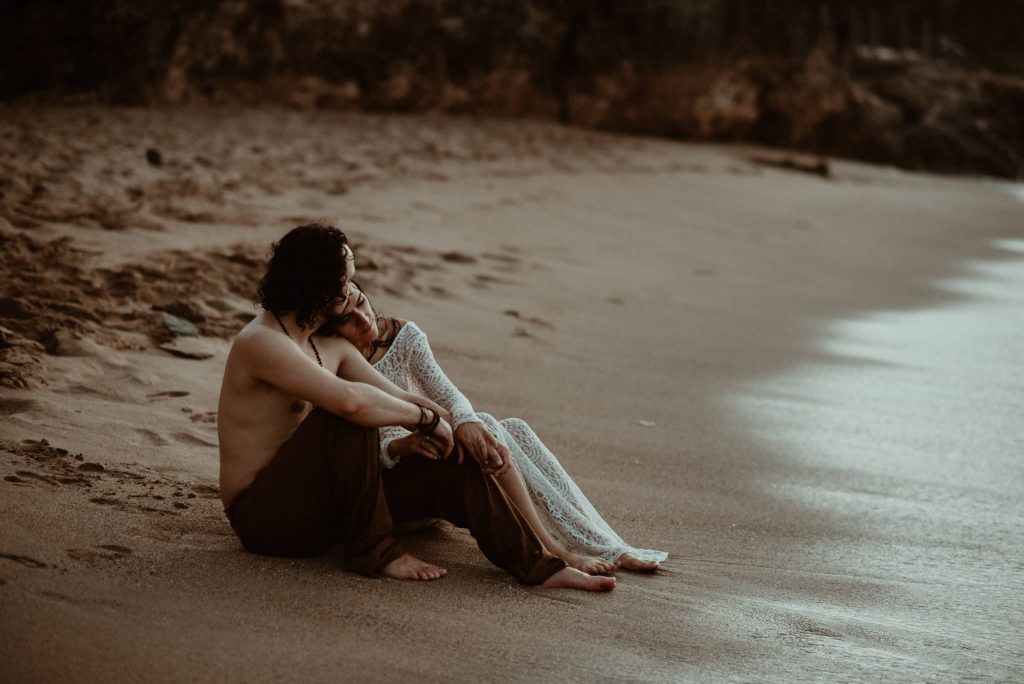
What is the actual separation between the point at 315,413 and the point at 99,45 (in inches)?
352

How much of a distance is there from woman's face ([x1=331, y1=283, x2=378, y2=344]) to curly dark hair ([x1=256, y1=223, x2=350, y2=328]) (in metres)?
0.10

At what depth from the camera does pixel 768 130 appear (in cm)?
1586

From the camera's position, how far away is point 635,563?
11.2 feet

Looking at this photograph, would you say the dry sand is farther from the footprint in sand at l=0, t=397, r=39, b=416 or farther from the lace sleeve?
the lace sleeve

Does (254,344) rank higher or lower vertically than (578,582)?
higher

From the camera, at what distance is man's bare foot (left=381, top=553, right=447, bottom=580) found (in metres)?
3.18

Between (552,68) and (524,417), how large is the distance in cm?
1012

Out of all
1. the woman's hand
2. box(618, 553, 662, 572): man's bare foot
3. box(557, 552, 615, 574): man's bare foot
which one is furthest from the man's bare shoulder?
box(618, 553, 662, 572): man's bare foot

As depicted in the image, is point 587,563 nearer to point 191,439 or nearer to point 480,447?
point 480,447

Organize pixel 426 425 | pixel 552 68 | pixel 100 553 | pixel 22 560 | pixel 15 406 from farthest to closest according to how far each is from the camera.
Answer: pixel 552 68 < pixel 15 406 < pixel 426 425 < pixel 100 553 < pixel 22 560

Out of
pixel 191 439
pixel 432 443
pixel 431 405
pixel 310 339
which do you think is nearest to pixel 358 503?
pixel 432 443

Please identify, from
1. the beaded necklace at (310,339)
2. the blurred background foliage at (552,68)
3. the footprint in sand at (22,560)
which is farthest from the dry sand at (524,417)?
the blurred background foliage at (552,68)

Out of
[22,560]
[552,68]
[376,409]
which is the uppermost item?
[552,68]

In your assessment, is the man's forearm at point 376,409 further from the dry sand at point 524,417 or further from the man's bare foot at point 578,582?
the man's bare foot at point 578,582
